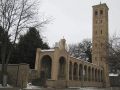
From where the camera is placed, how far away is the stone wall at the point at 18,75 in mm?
30730

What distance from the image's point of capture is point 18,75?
102 ft

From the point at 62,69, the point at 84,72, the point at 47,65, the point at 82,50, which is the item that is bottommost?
the point at 84,72

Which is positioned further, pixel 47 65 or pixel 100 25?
pixel 100 25

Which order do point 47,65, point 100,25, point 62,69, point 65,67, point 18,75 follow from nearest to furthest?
point 18,75
point 47,65
point 65,67
point 62,69
point 100,25

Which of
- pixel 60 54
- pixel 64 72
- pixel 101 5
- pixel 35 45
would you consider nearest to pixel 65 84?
pixel 64 72

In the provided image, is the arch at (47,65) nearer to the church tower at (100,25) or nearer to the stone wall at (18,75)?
the stone wall at (18,75)

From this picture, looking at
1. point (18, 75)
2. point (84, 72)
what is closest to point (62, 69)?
point (84, 72)

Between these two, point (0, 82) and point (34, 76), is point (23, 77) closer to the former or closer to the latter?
point (0, 82)

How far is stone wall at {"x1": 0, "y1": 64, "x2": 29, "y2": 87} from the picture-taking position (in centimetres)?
3073

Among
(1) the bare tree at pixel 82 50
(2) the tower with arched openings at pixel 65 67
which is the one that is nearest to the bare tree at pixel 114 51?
(2) the tower with arched openings at pixel 65 67

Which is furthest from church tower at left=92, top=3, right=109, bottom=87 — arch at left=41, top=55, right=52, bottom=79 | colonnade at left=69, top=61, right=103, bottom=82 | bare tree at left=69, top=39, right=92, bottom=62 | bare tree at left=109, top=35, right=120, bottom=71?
bare tree at left=109, top=35, right=120, bottom=71

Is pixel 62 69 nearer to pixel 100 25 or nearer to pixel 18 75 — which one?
pixel 18 75

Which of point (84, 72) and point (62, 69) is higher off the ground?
point (62, 69)

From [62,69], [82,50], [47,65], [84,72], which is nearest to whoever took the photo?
[47,65]
